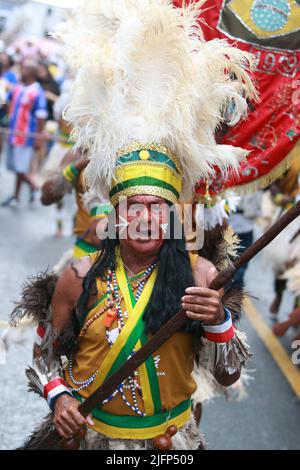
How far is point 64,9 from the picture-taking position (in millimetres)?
3457

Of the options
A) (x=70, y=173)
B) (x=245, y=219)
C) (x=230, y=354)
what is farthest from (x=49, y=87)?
(x=230, y=354)

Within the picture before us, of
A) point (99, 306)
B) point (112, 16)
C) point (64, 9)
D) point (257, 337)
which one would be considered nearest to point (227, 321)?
point (99, 306)

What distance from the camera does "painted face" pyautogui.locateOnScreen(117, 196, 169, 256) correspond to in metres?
2.65

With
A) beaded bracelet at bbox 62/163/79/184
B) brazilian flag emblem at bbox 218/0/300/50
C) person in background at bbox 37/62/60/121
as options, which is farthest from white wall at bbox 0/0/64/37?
brazilian flag emblem at bbox 218/0/300/50

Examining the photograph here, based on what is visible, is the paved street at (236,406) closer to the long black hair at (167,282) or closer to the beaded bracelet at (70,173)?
the long black hair at (167,282)

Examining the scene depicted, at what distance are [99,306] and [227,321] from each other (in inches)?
19.9

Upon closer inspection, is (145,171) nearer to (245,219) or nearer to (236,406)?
(236,406)

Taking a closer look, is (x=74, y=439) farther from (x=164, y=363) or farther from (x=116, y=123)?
(x=116, y=123)

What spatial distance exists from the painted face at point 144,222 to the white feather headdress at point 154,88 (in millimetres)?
154

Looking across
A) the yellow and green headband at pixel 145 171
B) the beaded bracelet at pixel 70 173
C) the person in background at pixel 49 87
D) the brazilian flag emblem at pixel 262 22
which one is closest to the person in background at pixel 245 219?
the beaded bracelet at pixel 70 173

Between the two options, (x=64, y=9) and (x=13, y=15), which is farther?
(x=13, y=15)

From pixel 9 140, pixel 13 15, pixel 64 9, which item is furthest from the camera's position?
pixel 13 15

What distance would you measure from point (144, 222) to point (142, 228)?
0.03 m

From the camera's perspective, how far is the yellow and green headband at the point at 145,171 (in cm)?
267
